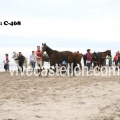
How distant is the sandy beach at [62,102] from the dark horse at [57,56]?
605 centimetres

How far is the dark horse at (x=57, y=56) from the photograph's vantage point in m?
21.8

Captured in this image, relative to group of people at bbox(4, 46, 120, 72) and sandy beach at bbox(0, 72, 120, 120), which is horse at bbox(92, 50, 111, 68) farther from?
sandy beach at bbox(0, 72, 120, 120)

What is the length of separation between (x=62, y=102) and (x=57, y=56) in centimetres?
1055

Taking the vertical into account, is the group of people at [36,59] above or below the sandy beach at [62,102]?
above

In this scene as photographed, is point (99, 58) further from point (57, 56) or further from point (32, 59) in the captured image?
point (57, 56)

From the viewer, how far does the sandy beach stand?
9438 mm

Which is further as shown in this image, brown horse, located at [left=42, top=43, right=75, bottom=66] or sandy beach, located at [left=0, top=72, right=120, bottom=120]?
brown horse, located at [left=42, top=43, right=75, bottom=66]

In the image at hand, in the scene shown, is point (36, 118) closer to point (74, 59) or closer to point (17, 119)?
point (17, 119)

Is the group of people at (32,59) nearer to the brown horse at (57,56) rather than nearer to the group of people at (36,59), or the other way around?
the group of people at (36,59)

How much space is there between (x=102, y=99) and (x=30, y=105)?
242 cm

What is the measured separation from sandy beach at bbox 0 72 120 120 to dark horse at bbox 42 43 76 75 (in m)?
6.05

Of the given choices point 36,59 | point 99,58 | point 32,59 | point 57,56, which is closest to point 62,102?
point 57,56

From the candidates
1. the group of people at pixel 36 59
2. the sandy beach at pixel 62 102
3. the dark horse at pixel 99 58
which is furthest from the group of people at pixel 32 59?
A: the sandy beach at pixel 62 102

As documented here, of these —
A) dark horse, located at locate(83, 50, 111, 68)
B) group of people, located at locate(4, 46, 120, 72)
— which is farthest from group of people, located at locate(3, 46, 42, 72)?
dark horse, located at locate(83, 50, 111, 68)
